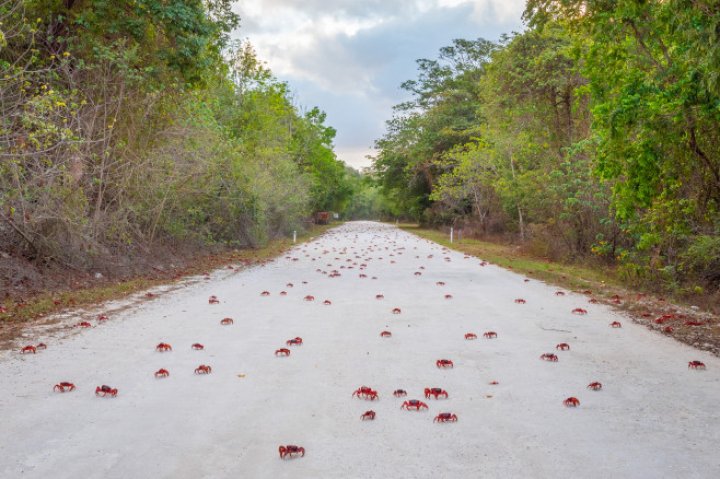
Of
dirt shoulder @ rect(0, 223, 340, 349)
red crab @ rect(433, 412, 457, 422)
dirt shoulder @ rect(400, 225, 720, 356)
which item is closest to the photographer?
red crab @ rect(433, 412, 457, 422)

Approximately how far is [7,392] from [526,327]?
6.54m

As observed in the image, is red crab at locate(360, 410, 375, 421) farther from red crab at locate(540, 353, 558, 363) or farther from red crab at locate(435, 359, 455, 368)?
red crab at locate(540, 353, 558, 363)

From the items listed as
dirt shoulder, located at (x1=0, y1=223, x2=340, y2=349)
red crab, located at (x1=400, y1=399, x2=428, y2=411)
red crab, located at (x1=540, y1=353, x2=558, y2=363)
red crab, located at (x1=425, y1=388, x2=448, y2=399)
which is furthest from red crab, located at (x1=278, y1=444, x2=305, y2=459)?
dirt shoulder, located at (x1=0, y1=223, x2=340, y2=349)

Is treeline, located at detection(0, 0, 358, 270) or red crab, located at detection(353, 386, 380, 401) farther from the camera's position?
treeline, located at detection(0, 0, 358, 270)

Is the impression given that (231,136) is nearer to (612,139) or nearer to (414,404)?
(612,139)

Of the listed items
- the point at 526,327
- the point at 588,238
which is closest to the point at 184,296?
the point at 526,327

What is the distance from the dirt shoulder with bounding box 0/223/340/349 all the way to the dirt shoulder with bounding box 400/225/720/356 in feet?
29.0

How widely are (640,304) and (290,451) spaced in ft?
28.1

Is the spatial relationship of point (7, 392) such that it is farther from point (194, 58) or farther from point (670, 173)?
point (670, 173)

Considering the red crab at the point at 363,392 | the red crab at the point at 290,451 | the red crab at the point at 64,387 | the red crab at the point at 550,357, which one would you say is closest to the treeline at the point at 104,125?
the red crab at the point at 64,387

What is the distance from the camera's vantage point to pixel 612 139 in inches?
340

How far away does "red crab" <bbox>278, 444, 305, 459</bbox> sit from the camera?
3.68 meters

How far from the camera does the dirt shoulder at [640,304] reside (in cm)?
765

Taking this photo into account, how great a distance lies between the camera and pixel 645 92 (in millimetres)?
7906
